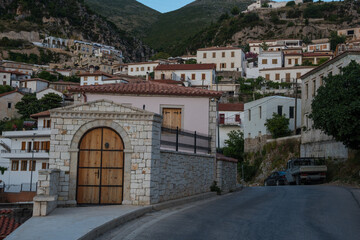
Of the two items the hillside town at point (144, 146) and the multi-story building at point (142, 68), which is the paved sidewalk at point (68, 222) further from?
the multi-story building at point (142, 68)

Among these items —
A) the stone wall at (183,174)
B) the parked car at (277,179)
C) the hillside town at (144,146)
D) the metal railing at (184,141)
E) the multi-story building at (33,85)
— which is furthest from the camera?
the multi-story building at (33,85)

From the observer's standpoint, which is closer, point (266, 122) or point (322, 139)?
point (322, 139)

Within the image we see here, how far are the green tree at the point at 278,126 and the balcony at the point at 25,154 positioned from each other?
26864 mm

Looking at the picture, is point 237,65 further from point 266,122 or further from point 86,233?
point 86,233

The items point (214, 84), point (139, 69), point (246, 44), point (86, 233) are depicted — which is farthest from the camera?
point (246, 44)

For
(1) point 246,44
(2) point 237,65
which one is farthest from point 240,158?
(1) point 246,44

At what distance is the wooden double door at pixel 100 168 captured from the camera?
14812 millimetres

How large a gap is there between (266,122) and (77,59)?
136 meters

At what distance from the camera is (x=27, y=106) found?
88000mm

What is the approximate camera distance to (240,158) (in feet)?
190

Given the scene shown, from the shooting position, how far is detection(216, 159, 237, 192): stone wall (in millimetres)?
22328

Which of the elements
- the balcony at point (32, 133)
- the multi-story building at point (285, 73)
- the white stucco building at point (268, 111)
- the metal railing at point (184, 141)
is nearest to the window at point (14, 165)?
the balcony at point (32, 133)

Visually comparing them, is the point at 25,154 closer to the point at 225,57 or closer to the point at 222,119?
the point at 222,119

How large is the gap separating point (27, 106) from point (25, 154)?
38229mm
